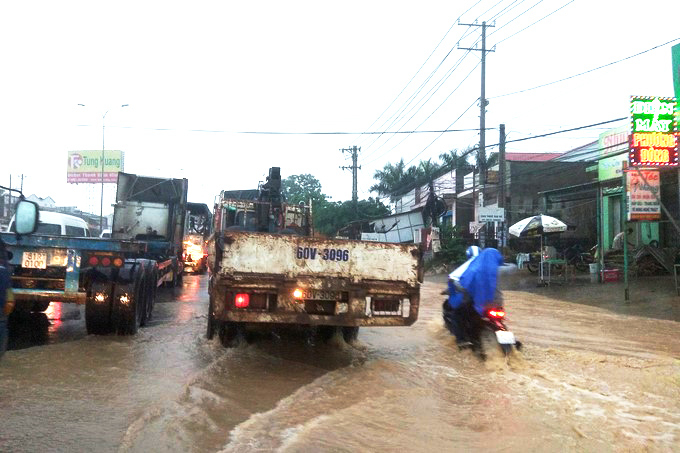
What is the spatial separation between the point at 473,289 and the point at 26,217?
4.99m

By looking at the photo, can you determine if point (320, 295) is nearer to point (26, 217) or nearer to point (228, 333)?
point (228, 333)

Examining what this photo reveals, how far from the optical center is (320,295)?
7059 millimetres

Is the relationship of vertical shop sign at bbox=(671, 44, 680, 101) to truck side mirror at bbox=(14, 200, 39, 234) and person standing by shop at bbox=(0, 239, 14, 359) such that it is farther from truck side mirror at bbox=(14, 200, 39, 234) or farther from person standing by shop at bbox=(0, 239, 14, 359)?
person standing by shop at bbox=(0, 239, 14, 359)

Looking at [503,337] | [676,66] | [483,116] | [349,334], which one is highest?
[483,116]

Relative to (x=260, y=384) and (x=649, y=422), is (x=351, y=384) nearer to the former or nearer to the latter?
(x=260, y=384)

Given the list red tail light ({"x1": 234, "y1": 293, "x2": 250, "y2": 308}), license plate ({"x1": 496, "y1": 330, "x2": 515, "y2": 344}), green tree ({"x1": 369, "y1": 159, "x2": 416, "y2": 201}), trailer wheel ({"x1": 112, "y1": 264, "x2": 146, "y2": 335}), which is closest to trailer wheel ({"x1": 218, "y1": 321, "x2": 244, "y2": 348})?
red tail light ({"x1": 234, "y1": 293, "x2": 250, "y2": 308})

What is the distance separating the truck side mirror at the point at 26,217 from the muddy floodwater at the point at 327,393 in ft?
5.00

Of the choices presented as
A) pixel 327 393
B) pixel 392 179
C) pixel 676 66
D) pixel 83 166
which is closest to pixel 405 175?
pixel 392 179

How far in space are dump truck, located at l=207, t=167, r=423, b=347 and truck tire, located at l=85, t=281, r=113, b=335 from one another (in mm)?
1962

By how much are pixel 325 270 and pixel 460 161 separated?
36.0 m

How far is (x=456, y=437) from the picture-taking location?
16.0 feet

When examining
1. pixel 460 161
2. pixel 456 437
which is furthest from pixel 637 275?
pixel 460 161

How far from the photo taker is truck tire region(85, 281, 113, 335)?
26.8ft

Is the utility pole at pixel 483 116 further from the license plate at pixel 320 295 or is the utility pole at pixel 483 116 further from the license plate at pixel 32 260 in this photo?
the license plate at pixel 32 260
